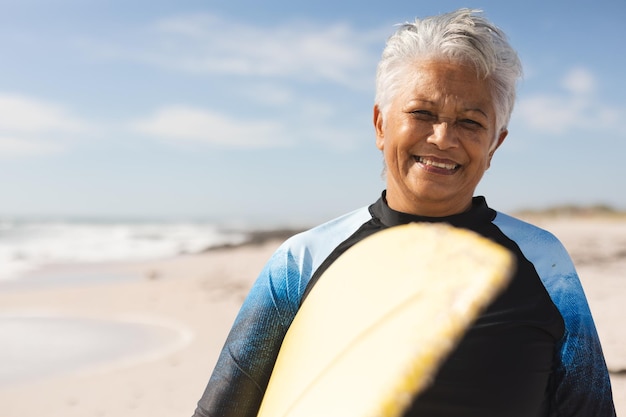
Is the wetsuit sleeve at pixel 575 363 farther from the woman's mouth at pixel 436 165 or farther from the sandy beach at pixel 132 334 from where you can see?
the sandy beach at pixel 132 334

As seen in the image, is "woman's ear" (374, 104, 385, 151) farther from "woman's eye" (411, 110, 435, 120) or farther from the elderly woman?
"woman's eye" (411, 110, 435, 120)

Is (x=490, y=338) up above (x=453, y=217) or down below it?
below

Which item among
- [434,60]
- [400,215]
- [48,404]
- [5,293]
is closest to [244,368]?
[400,215]

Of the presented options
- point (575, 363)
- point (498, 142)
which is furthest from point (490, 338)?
point (498, 142)

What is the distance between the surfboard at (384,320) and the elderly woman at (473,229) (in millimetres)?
34

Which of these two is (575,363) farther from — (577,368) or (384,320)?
(384,320)

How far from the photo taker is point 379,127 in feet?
5.45

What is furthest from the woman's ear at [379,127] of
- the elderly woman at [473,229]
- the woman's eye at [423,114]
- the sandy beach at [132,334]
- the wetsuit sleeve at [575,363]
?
the sandy beach at [132,334]

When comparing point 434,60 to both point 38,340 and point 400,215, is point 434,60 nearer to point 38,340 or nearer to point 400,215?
point 400,215

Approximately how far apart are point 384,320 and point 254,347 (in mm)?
356

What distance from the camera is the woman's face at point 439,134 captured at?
1.49m

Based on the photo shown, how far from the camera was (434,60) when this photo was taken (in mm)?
1494

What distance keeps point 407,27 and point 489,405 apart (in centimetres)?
97

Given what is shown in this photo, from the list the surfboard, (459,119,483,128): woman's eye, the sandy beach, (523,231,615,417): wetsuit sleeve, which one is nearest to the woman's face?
(459,119,483,128): woman's eye
